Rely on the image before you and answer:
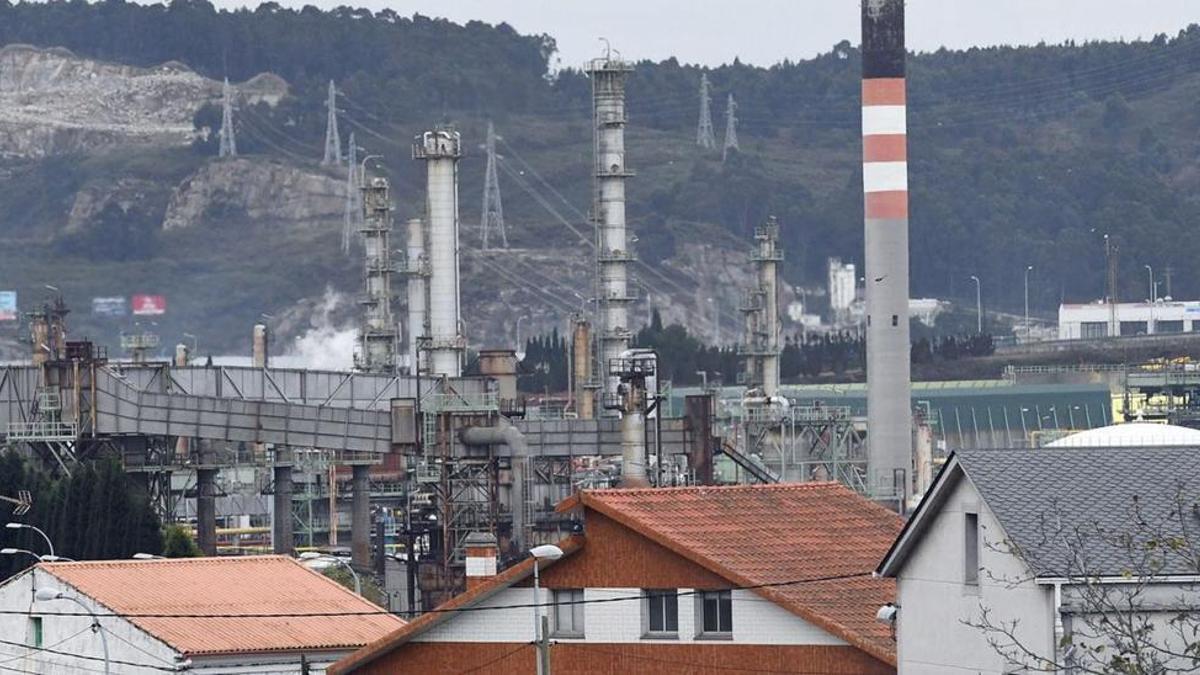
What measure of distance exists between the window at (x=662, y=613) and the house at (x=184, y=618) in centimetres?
670

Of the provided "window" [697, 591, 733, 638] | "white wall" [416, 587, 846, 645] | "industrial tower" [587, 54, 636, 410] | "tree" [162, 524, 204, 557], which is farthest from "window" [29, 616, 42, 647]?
"industrial tower" [587, 54, 636, 410]

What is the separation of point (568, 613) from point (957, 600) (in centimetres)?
715

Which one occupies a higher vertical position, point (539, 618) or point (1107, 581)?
point (1107, 581)

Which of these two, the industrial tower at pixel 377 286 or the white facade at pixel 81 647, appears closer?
the white facade at pixel 81 647

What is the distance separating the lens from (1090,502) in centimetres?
2656

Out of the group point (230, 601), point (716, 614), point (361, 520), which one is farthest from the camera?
point (361, 520)

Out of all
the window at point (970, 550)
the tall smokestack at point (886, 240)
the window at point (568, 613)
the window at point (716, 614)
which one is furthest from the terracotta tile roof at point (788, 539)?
the tall smokestack at point (886, 240)

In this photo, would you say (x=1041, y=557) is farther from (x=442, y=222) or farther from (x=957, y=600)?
(x=442, y=222)

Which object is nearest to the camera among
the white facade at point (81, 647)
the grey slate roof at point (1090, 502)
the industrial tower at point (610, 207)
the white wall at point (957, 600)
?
the grey slate roof at point (1090, 502)

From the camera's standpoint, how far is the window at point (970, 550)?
1052 inches

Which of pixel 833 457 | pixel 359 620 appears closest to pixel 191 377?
pixel 833 457

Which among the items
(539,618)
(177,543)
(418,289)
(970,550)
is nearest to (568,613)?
(539,618)

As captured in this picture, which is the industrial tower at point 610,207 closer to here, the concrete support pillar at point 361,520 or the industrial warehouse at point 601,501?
the industrial warehouse at point 601,501

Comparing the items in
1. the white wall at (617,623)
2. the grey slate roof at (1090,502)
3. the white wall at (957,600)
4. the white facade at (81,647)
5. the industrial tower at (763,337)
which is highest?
the industrial tower at (763,337)
